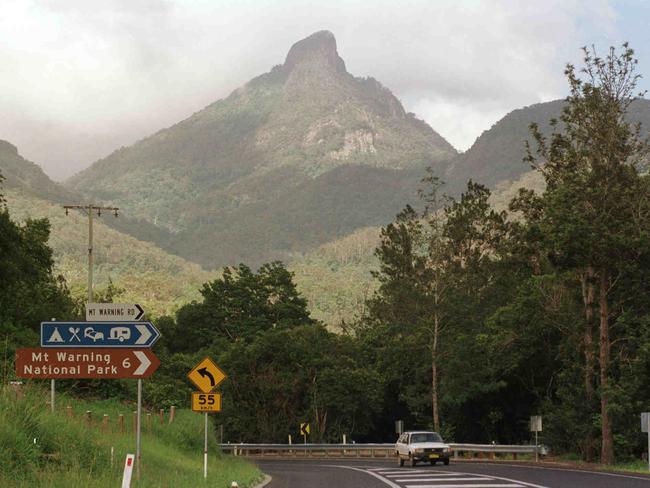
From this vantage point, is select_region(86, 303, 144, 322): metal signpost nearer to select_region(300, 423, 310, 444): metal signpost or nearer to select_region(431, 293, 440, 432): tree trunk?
select_region(431, 293, 440, 432): tree trunk

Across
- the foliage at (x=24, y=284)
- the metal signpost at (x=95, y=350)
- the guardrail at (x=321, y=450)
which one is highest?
the foliage at (x=24, y=284)

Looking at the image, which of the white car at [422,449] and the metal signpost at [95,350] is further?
the white car at [422,449]

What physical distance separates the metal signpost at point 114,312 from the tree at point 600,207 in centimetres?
2630

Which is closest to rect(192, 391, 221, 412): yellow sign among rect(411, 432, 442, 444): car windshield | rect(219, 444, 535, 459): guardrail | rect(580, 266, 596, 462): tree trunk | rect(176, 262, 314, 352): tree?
rect(411, 432, 442, 444): car windshield

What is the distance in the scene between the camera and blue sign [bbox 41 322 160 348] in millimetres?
18219

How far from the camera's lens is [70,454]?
17734 mm

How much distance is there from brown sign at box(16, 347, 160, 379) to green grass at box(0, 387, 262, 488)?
0.64m

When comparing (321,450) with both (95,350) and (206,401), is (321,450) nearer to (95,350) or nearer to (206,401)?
(206,401)

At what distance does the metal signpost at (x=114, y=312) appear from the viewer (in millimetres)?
19125

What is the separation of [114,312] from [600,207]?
28859 millimetres

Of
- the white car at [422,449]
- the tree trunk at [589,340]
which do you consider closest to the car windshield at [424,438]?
the white car at [422,449]

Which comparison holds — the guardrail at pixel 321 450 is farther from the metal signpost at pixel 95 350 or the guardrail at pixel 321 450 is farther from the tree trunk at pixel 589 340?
the metal signpost at pixel 95 350

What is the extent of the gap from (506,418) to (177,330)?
1697 inches

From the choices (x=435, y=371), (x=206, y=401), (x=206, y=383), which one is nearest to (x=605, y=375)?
(x=435, y=371)
